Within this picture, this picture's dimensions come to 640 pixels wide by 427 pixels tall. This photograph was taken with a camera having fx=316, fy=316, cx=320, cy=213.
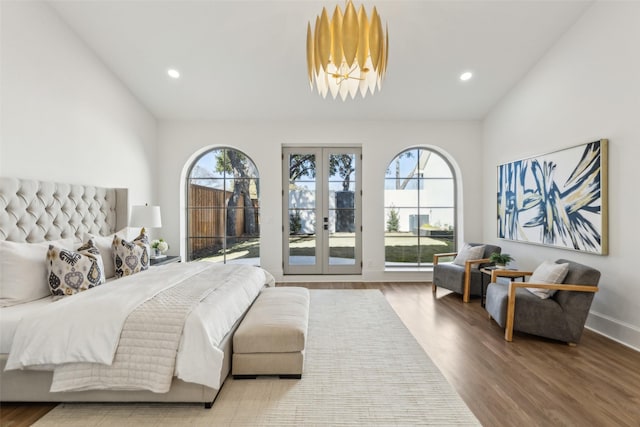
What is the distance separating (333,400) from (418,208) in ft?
14.2

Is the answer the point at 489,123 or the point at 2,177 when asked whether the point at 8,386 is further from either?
the point at 489,123

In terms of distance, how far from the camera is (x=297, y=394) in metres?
2.17

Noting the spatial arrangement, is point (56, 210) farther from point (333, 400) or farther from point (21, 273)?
point (333, 400)

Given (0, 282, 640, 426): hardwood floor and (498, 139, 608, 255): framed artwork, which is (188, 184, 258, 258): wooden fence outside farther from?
(498, 139, 608, 255): framed artwork

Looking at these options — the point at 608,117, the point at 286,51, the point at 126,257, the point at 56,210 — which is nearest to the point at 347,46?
the point at 286,51

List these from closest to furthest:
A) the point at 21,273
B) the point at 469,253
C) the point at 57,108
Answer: the point at 21,273
the point at 57,108
the point at 469,253

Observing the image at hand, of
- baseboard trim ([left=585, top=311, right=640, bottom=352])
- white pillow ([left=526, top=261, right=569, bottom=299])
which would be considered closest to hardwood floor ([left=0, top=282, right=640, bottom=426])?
baseboard trim ([left=585, top=311, right=640, bottom=352])

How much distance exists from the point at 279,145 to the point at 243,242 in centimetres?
189

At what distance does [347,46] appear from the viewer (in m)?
2.28

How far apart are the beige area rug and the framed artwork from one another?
87.7 inches

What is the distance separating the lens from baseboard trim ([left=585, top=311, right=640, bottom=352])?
2.89 meters

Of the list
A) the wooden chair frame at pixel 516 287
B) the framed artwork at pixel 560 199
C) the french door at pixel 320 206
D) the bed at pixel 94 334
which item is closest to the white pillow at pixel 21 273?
the bed at pixel 94 334

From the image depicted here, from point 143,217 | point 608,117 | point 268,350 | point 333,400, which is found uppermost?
point 608,117

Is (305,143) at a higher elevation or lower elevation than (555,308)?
higher
